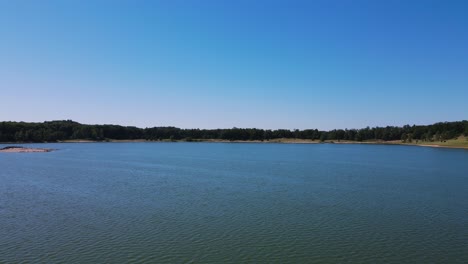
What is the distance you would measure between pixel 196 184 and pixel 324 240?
2278 centimetres

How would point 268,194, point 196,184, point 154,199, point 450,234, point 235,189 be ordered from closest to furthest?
point 450,234
point 154,199
point 268,194
point 235,189
point 196,184

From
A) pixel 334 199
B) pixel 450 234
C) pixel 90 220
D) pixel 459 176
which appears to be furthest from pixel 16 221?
pixel 459 176

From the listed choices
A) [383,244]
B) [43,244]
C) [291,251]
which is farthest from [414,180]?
[43,244]

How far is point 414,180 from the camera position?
46094mm

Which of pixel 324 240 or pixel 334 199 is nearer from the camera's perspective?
pixel 324 240

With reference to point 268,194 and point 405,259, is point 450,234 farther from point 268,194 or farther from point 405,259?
point 268,194

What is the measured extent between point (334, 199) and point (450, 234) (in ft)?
36.7

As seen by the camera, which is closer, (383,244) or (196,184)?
(383,244)

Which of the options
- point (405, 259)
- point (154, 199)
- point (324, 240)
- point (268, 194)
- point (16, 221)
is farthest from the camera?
point (268, 194)

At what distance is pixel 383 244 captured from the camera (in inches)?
749

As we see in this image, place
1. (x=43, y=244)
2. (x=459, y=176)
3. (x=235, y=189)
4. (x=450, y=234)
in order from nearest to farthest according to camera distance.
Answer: (x=43, y=244) < (x=450, y=234) < (x=235, y=189) < (x=459, y=176)

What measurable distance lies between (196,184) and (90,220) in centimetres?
1800

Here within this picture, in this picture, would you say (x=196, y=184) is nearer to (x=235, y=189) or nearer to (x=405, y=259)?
(x=235, y=189)

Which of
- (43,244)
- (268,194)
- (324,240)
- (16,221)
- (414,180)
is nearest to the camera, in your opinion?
(43,244)
